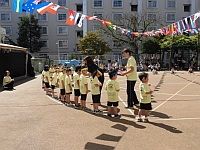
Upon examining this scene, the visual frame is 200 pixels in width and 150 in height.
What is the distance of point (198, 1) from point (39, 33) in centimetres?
3145

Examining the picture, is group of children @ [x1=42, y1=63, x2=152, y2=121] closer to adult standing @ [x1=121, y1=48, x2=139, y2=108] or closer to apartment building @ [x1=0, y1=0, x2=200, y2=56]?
adult standing @ [x1=121, y1=48, x2=139, y2=108]

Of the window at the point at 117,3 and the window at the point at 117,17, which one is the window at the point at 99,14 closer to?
the window at the point at 117,17

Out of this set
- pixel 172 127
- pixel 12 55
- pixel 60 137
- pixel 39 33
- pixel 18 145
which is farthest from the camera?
pixel 39 33

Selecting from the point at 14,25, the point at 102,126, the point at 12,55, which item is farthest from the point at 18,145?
the point at 14,25

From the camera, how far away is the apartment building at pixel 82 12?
45.9 meters

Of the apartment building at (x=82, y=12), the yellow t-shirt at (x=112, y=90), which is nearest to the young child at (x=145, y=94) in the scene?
the yellow t-shirt at (x=112, y=90)

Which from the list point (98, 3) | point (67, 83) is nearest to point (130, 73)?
point (67, 83)

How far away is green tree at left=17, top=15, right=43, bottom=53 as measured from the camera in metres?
44.4

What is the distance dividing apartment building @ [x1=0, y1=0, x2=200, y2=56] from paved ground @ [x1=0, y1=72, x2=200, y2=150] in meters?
39.5

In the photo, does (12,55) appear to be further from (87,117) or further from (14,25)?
(14,25)

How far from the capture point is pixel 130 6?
4625 cm

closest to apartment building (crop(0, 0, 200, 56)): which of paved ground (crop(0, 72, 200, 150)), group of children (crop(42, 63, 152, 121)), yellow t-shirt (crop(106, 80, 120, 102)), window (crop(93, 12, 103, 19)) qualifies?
window (crop(93, 12, 103, 19))

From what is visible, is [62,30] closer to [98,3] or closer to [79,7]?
[79,7]

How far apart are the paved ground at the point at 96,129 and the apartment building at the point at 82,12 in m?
39.5
